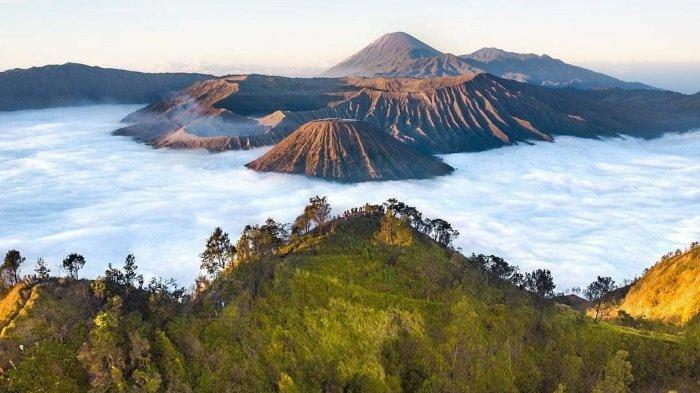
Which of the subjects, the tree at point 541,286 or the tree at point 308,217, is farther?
the tree at point 308,217

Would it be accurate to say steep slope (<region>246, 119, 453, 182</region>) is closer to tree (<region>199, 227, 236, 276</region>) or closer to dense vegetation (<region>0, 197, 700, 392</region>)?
dense vegetation (<region>0, 197, 700, 392</region>)

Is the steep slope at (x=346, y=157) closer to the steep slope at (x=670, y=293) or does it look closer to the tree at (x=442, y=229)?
the tree at (x=442, y=229)

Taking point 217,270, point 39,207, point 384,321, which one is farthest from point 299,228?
point 39,207

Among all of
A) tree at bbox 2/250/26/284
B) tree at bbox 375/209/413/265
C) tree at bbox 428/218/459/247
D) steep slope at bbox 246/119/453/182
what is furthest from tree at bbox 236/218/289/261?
steep slope at bbox 246/119/453/182

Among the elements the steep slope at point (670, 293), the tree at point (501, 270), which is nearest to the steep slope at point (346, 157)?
the tree at point (501, 270)

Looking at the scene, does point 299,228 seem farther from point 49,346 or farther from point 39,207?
point 39,207

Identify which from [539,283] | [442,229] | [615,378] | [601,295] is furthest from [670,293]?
[615,378]

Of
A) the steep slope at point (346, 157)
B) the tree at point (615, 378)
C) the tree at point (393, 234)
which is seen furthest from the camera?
the steep slope at point (346, 157)

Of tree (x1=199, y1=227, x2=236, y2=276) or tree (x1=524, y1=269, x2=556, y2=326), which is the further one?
tree (x1=524, y1=269, x2=556, y2=326)
